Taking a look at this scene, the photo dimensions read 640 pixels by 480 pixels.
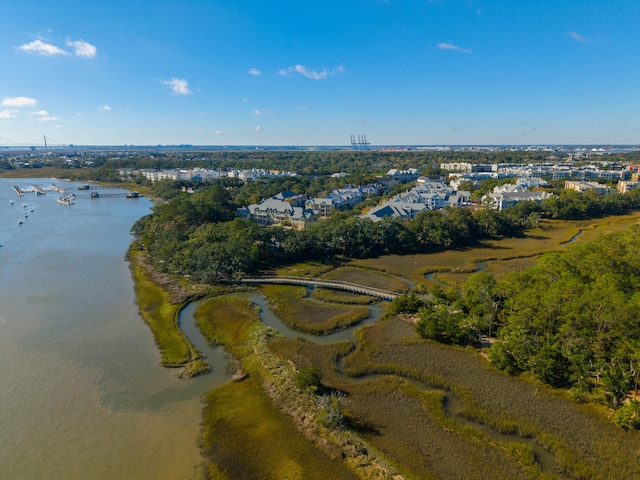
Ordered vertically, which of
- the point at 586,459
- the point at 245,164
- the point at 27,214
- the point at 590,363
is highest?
the point at 245,164

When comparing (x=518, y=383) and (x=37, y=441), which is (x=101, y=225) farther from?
(x=518, y=383)

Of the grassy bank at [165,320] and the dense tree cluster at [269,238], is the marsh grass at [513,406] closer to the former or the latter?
the grassy bank at [165,320]

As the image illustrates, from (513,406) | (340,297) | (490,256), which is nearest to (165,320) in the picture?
(340,297)

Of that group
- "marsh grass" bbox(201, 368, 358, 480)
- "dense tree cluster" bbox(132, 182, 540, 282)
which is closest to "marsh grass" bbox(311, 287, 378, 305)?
A: "dense tree cluster" bbox(132, 182, 540, 282)

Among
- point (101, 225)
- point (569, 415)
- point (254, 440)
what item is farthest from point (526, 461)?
point (101, 225)

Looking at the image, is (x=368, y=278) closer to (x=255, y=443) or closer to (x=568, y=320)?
(x=568, y=320)

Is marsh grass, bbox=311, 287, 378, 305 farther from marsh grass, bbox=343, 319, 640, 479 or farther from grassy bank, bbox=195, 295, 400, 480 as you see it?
grassy bank, bbox=195, 295, 400, 480

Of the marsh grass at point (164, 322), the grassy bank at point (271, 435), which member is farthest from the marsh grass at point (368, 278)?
the grassy bank at point (271, 435)
